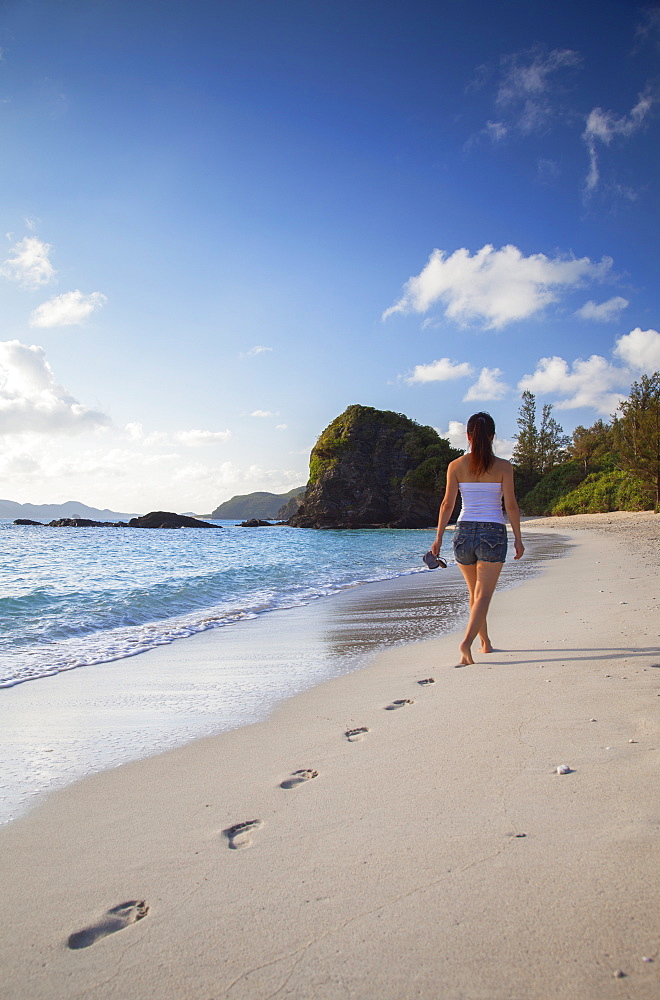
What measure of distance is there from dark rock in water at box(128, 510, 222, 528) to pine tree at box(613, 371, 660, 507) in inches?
2181

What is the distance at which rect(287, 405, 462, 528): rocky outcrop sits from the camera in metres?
66.3

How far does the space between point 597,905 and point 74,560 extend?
64.5ft

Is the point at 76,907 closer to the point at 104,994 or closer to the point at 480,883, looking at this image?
the point at 104,994

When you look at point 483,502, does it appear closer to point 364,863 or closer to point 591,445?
point 364,863

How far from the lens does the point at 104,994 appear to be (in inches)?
55.2

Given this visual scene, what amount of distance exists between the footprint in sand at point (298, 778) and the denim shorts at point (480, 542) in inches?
98.3

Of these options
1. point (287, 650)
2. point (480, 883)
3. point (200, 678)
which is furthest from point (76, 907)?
point (287, 650)

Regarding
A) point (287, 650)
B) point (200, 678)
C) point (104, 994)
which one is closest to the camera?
point (104, 994)

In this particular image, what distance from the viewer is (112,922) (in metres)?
1.69

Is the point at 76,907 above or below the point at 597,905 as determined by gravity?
below

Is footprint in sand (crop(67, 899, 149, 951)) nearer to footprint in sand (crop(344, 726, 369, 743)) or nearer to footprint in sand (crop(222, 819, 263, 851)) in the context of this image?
footprint in sand (crop(222, 819, 263, 851))

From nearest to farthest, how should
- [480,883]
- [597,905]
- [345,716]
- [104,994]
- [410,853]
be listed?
[104,994] < [597,905] < [480,883] < [410,853] < [345,716]

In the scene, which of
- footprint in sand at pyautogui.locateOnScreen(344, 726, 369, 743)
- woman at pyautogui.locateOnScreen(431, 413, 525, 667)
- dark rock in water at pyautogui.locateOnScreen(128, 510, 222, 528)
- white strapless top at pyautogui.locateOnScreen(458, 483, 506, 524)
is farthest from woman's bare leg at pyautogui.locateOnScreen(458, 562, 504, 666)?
dark rock in water at pyautogui.locateOnScreen(128, 510, 222, 528)

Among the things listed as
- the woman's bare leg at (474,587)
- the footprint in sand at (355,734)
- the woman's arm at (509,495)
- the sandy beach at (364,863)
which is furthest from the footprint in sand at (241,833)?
the woman's arm at (509,495)
